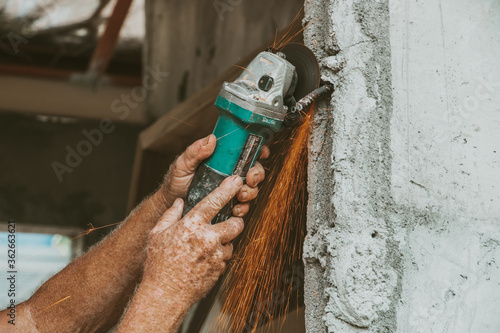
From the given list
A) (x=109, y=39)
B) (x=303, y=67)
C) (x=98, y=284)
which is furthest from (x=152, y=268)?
(x=109, y=39)

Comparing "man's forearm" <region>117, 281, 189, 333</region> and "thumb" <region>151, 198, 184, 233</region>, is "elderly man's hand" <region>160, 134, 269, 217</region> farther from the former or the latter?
"man's forearm" <region>117, 281, 189, 333</region>

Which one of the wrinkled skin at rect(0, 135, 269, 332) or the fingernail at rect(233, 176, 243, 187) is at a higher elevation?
the fingernail at rect(233, 176, 243, 187)

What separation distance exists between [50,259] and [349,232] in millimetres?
6153

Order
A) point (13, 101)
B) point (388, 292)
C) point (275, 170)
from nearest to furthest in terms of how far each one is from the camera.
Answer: point (388, 292), point (275, 170), point (13, 101)

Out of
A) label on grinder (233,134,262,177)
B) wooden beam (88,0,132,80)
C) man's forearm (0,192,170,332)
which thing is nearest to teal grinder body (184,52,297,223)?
label on grinder (233,134,262,177)

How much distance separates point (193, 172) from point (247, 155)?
0.93 feet

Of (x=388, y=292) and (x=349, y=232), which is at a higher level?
(x=349, y=232)

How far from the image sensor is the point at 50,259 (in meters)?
6.67

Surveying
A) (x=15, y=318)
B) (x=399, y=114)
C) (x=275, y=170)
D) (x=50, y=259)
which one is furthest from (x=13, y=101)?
(x=399, y=114)

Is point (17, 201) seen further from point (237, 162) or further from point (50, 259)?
point (237, 162)

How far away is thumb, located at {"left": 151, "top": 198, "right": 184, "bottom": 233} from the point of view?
154 centimetres

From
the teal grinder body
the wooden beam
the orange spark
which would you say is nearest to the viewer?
the teal grinder body

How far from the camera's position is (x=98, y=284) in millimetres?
1987

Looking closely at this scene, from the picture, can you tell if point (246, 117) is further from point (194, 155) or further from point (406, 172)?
point (406, 172)
